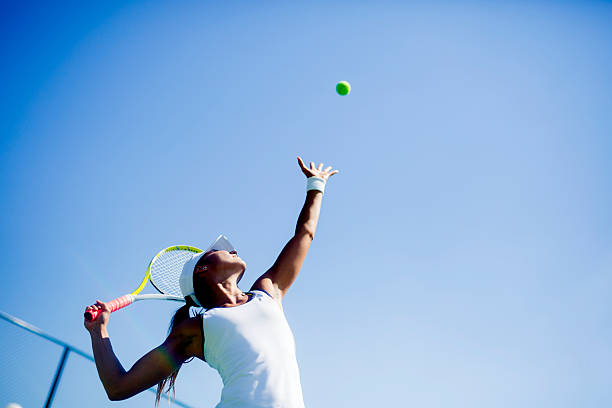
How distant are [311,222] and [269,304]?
28.4 inches

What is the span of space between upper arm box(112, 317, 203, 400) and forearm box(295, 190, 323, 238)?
927 mm

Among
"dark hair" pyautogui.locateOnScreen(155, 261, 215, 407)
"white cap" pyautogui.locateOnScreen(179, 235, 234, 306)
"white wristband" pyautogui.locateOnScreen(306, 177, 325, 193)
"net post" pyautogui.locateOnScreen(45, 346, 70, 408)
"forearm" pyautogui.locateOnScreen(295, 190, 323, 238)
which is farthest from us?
"net post" pyautogui.locateOnScreen(45, 346, 70, 408)

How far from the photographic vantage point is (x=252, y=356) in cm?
215

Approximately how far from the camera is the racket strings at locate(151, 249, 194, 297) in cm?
448

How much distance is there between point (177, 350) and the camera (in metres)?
2.29

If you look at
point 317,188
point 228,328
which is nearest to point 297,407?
point 228,328

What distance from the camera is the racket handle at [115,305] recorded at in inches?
95.3

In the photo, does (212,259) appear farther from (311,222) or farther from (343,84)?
(343,84)

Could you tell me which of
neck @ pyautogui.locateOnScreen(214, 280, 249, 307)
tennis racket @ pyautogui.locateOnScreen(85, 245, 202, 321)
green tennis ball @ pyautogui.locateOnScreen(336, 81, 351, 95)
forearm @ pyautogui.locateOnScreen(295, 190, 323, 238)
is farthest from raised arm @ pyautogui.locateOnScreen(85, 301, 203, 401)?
green tennis ball @ pyautogui.locateOnScreen(336, 81, 351, 95)

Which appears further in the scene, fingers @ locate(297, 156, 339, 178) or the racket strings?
the racket strings

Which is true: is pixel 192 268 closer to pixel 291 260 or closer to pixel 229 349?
pixel 291 260

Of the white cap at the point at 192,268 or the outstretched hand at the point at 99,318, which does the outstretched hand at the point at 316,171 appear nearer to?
the white cap at the point at 192,268

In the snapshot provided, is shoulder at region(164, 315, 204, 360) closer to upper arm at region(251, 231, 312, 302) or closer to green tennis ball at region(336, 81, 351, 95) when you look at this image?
upper arm at region(251, 231, 312, 302)

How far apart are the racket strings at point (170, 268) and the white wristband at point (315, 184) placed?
5.60 feet
